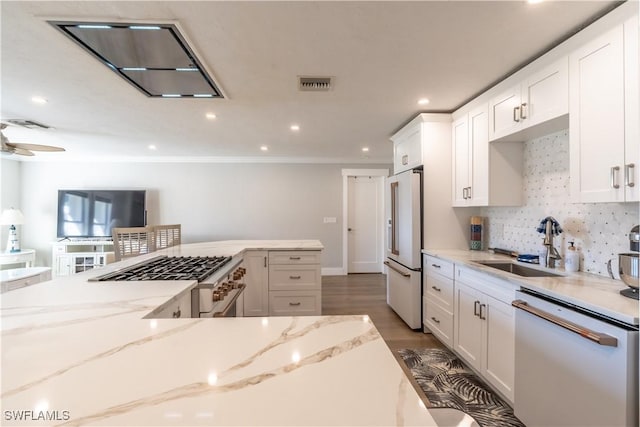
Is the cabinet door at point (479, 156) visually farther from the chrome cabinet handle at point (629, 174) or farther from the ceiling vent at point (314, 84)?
the ceiling vent at point (314, 84)

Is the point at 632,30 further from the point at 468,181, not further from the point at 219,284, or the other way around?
the point at 219,284

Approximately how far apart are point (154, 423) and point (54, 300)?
104 centimetres

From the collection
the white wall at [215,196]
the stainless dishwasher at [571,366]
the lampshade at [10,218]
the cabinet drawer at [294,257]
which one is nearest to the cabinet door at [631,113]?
the stainless dishwasher at [571,366]

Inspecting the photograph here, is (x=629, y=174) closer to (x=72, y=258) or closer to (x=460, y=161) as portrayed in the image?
(x=460, y=161)

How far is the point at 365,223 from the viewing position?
5.75 meters

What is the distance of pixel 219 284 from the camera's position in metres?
1.66

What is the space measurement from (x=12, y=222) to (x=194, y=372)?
615cm

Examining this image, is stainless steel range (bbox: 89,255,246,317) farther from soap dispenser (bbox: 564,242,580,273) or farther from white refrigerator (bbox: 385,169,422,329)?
soap dispenser (bbox: 564,242,580,273)

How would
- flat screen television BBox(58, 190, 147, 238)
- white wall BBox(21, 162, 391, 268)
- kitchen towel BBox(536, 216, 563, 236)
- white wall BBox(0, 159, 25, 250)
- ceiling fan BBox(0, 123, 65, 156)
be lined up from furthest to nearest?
white wall BBox(21, 162, 391, 268) → flat screen television BBox(58, 190, 147, 238) → white wall BBox(0, 159, 25, 250) → ceiling fan BBox(0, 123, 65, 156) → kitchen towel BBox(536, 216, 563, 236)

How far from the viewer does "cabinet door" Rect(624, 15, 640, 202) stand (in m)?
1.30

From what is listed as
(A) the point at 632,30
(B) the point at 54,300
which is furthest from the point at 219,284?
(A) the point at 632,30

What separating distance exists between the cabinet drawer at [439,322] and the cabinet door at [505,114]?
161 cm

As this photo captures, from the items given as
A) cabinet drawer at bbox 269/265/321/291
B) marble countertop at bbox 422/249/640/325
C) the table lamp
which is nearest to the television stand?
the table lamp

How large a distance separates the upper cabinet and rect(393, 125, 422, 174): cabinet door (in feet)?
2.55
